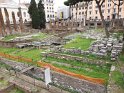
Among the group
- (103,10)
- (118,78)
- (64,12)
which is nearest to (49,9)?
(64,12)

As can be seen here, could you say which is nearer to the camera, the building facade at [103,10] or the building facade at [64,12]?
the building facade at [103,10]

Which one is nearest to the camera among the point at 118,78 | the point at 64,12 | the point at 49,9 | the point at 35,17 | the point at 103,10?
the point at 118,78

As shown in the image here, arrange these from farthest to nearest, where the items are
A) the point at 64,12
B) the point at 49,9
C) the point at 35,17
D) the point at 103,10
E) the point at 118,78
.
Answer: the point at 49,9, the point at 64,12, the point at 103,10, the point at 35,17, the point at 118,78

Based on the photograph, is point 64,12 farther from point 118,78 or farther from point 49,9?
point 118,78

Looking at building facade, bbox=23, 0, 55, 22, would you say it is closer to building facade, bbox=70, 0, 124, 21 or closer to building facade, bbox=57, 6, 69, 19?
building facade, bbox=57, 6, 69, 19

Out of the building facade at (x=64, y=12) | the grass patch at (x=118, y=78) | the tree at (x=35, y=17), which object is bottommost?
the grass patch at (x=118, y=78)

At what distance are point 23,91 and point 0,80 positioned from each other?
229cm

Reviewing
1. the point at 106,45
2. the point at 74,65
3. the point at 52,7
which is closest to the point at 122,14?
the point at 52,7

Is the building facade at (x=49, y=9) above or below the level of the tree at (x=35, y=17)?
above

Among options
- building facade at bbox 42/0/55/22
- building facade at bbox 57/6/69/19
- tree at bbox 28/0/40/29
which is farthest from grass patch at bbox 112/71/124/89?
building facade at bbox 42/0/55/22

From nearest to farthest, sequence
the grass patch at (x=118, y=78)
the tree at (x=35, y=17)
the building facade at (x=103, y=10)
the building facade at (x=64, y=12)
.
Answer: the grass patch at (x=118, y=78), the tree at (x=35, y=17), the building facade at (x=103, y=10), the building facade at (x=64, y=12)

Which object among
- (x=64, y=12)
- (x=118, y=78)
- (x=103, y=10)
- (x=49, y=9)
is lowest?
(x=118, y=78)

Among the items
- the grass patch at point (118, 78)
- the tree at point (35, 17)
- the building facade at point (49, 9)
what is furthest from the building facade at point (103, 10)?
the grass patch at point (118, 78)

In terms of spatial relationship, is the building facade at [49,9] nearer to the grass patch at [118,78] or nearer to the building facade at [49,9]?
the building facade at [49,9]
